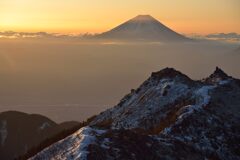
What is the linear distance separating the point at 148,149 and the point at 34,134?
5230 inches

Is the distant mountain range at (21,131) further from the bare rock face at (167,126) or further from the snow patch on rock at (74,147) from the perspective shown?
the snow patch on rock at (74,147)

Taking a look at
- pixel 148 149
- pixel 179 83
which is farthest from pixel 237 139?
pixel 179 83

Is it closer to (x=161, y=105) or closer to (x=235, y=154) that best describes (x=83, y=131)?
(x=235, y=154)

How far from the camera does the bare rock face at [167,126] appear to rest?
2780cm

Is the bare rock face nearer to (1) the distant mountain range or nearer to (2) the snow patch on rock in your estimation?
(2) the snow patch on rock

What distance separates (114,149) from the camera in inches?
1069

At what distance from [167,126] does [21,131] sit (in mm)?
122963

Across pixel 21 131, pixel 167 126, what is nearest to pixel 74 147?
pixel 167 126

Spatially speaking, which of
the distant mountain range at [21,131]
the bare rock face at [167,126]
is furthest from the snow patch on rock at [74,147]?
the distant mountain range at [21,131]

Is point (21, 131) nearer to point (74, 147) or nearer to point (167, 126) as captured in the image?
point (167, 126)

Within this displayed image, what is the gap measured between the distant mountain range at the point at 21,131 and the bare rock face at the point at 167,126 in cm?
8921

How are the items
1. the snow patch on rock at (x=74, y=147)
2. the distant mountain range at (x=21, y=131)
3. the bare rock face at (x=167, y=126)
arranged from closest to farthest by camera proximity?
the snow patch on rock at (x=74, y=147) < the bare rock face at (x=167, y=126) < the distant mountain range at (x=21, y=131)

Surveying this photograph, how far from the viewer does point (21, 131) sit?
15650 cm

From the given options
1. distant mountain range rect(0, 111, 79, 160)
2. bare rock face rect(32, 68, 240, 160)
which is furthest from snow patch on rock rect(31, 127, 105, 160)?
distant mountain range rect(0, 111, 79, 160)
